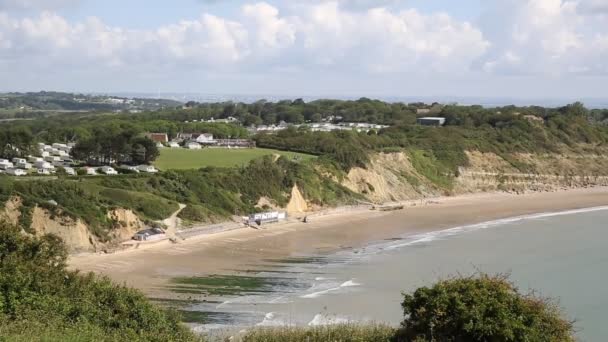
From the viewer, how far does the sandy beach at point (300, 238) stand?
29469 mm

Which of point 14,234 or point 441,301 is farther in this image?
point 14,234

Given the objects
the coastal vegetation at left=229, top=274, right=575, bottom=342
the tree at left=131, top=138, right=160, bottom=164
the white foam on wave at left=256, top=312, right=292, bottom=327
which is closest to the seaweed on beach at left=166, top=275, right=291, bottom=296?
the white foam on wave at left=256, top=312, right=292, bottom=327

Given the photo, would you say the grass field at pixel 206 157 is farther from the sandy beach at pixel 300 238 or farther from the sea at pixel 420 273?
the sea at pixel 420 273

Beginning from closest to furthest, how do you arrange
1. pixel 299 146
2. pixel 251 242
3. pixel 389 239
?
pixel 251 242 → pixel 389 239 → pixel 299 146

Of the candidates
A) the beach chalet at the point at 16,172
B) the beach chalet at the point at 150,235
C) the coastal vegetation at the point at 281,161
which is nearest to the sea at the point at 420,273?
the beach chalet at the point at 150,235

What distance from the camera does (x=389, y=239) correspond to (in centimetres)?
3950

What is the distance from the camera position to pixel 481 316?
40.6 feet

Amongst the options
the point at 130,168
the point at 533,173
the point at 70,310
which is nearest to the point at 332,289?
the point at 70,310

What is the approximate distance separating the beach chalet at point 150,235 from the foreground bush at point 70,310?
1677cm

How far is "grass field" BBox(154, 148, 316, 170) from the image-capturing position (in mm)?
49431

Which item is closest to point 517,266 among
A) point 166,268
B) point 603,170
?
point 166,268

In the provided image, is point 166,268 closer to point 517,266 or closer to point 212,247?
point 212,247

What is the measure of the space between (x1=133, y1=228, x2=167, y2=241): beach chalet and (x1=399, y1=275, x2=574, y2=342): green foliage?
75.5 ft

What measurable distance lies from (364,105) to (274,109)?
14764mm
